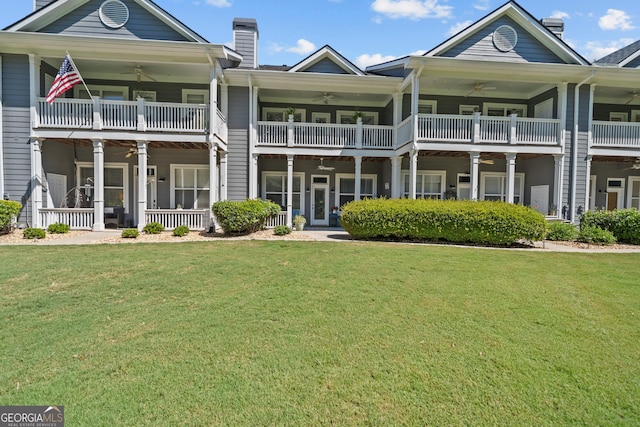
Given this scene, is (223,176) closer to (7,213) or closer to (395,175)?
(7,213)

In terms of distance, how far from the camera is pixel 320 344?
3.66 meters

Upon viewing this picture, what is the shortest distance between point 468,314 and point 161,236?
967cm

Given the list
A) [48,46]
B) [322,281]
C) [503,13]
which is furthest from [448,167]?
[48,46]

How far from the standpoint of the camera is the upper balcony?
11753 millimetres

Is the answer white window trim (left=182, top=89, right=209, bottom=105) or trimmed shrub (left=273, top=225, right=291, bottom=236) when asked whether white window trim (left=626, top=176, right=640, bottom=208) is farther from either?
white window trim (left=182, top=89, right=209, bottom=105)

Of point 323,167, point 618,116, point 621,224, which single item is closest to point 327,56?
point 323,167

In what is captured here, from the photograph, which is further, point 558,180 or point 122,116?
point 558,180

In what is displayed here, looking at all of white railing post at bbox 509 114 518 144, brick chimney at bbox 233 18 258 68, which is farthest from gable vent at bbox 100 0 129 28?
white railing post at bbox 509 114 518 144

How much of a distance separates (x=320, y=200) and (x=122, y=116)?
886 cm

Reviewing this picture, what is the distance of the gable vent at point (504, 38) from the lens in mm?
13359

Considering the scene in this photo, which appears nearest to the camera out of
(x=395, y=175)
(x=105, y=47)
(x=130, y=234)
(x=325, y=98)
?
(x=130, y=234)

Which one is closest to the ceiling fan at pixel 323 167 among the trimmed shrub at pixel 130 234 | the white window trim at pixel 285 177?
the white window trim at pixel 285 177

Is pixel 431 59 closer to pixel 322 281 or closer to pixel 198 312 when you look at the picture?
pixel 322 281

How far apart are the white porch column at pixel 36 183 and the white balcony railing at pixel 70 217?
17 centimetres
